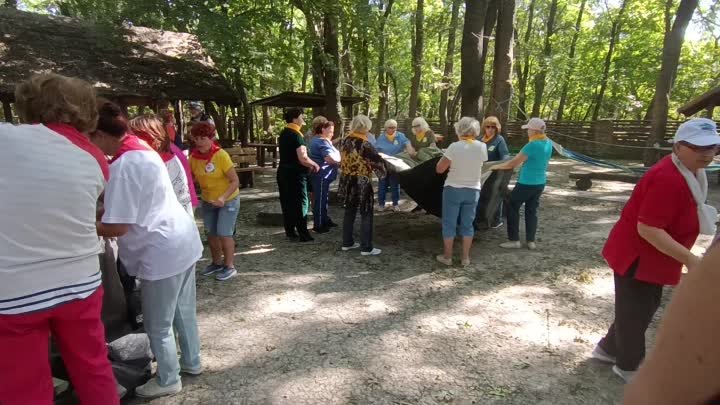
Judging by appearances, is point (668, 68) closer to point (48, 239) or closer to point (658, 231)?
point (658, 231)

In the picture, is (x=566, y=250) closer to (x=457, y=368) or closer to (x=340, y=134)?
(x=457, y=368)

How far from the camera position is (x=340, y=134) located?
1098 centimetres

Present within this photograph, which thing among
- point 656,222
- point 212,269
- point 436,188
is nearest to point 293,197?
point 212,269

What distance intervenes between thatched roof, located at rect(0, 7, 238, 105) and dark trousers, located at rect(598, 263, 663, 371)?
9.10m

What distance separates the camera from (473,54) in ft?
25.2

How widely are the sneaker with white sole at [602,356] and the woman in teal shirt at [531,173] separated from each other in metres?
2.40

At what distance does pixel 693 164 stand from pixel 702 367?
207 cm

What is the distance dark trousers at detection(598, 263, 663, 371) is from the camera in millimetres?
2449

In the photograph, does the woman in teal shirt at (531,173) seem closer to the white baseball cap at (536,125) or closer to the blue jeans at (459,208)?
the white baseball cap at (536,125)

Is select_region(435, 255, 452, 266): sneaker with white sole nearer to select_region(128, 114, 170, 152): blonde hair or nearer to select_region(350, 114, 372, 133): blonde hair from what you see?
select_region(350, 114, 372, 133): blonde hair

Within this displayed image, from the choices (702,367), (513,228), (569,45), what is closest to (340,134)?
(513,228)

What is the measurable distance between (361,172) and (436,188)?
3.17 ft

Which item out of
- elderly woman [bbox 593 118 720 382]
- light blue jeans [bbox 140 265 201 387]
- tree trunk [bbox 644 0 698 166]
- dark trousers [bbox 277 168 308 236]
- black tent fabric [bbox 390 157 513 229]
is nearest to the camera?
elderly woman [bbox 593 118 720 382]

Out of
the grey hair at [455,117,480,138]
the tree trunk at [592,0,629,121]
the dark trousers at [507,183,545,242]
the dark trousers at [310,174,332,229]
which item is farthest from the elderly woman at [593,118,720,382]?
the tree trunk at [592,0,629,121]
